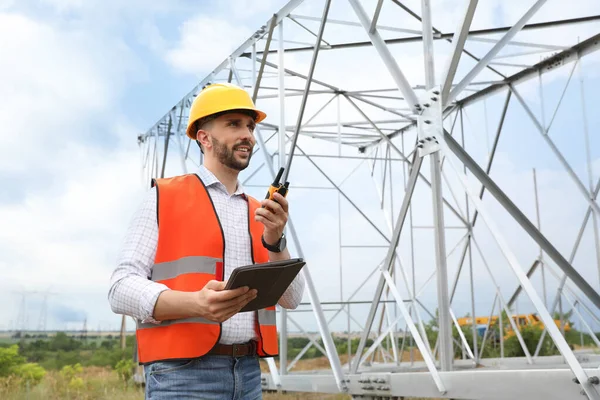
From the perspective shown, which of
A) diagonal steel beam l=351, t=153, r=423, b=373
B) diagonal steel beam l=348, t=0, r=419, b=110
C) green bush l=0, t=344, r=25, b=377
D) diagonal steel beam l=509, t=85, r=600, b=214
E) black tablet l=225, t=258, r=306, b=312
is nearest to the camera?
black tablet l=225, t=258, r=306, b=312

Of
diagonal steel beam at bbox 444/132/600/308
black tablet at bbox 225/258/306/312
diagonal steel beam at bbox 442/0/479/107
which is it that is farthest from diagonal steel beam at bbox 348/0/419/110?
black tablet at bbox 225/258/306/312

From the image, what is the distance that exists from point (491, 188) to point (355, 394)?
3576 millimetres

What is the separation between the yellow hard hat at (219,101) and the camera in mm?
2736

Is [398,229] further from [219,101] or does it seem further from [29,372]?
[29,372]

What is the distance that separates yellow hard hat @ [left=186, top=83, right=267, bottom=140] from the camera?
274cm

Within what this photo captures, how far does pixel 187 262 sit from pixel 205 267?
7 cm

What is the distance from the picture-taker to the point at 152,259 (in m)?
2.56

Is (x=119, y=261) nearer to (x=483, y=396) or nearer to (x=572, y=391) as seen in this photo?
(x=572, y=391)

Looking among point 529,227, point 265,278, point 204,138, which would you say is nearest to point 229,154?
point 204,138

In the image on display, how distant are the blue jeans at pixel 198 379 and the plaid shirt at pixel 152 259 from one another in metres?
0.10

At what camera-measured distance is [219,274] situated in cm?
258

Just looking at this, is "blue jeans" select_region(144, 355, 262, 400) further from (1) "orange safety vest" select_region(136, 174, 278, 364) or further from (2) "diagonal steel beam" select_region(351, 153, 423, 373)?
(2) "diagonal steel beam" select_region(351, 153, 423, 373)

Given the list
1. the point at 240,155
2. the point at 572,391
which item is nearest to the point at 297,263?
the point at 240,155

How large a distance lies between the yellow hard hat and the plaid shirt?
24 centimetres
